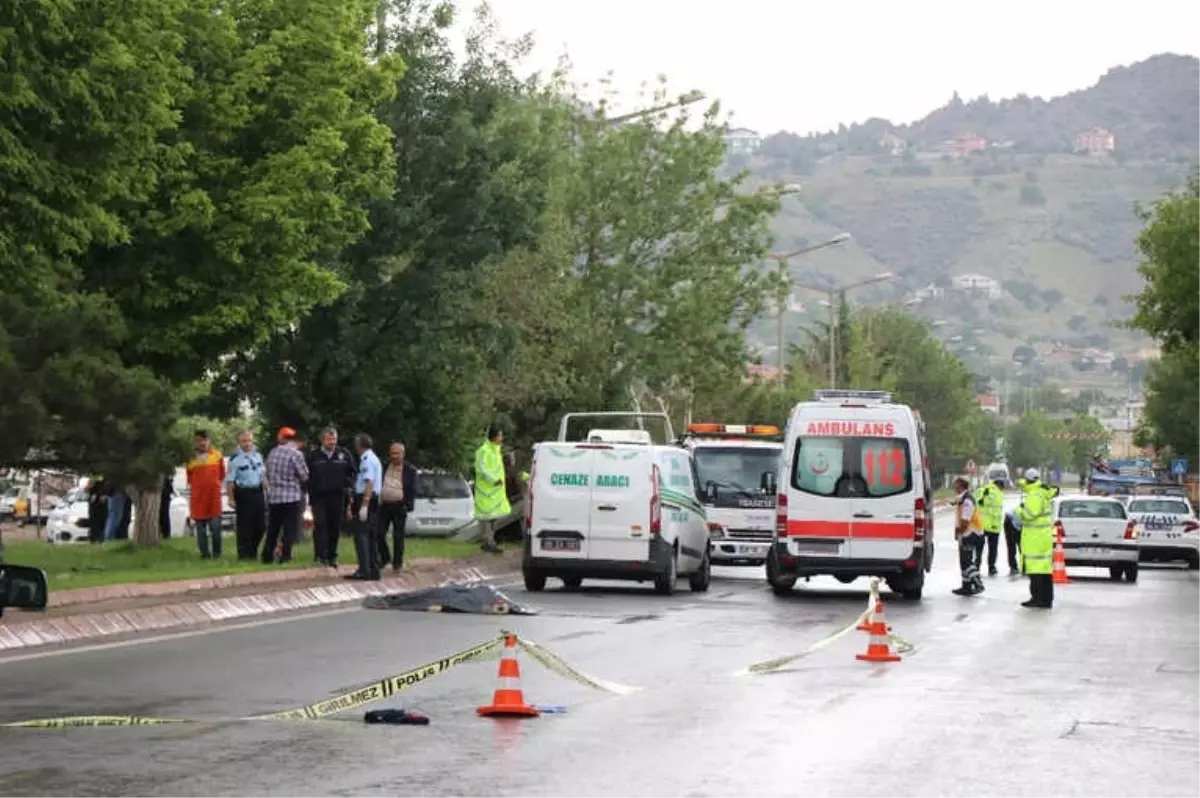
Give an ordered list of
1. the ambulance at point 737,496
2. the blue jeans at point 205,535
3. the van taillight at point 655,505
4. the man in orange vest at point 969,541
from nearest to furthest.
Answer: the van taillight at point 655,505
the blue jeans at point 205,535
the man in orange vest at point 969,541
the ambulance at point 737,496

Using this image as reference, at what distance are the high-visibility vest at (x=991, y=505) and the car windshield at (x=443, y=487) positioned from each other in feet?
36.0

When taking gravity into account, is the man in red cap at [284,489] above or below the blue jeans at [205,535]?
above

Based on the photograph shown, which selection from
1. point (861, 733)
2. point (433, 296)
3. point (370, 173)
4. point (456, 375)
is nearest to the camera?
point (861, 733)

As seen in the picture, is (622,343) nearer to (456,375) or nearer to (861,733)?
(456,375)

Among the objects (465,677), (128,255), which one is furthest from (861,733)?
(128,255)

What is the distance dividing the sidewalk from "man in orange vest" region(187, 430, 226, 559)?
9.19 ft

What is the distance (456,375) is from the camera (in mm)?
41062

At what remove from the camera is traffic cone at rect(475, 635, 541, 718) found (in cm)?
1396

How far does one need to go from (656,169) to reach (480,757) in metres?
47.6

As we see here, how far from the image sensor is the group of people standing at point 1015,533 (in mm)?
28469

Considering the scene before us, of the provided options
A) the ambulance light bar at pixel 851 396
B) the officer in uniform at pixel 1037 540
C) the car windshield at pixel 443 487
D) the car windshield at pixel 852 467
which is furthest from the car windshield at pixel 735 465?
the car windshield at pixel 443 487

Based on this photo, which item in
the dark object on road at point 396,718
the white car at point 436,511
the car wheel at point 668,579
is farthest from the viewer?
the white car at point 436,511

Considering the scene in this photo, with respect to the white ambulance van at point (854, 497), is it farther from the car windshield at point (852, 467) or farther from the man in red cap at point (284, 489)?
the man in red cap at point (284, 489)

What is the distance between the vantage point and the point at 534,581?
3016 cm
